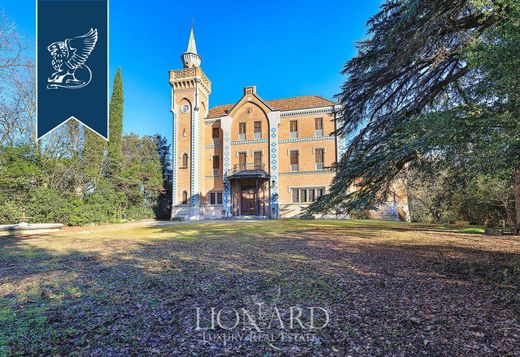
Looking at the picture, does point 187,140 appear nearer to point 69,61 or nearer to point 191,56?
point 191,56

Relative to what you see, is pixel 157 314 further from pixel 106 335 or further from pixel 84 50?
pixel 84 50

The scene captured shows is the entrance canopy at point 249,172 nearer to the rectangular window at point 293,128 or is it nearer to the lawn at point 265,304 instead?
the rectangular window at point 293,128

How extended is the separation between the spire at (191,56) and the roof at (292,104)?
16.3 feet

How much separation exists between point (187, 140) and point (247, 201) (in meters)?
8.12

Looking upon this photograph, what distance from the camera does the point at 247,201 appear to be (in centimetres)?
2573

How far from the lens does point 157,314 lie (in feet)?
10.4

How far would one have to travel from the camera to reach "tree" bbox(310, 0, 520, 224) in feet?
13.8

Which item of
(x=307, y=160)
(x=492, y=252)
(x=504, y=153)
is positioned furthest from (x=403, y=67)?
(x=307, y=160)

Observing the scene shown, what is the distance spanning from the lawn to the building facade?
18748 millimetres

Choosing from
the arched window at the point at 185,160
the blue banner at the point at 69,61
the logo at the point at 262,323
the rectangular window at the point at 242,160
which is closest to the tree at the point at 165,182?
the arched window at the point at 185,160

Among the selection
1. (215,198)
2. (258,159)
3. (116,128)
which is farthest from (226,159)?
(116,128)

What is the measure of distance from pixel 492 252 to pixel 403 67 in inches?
202

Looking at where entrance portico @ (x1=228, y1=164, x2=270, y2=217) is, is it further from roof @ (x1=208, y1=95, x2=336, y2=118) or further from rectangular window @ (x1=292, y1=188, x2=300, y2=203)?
roof @ (x1=208, y1=95, x2=336, y2=118)

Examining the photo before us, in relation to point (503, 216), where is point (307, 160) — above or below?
above
